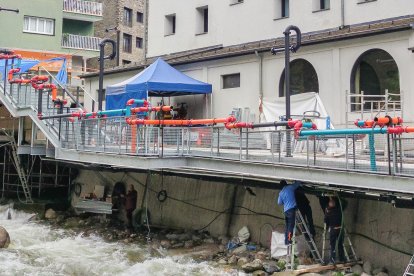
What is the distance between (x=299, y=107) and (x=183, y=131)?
560cm

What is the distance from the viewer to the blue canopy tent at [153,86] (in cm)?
1925

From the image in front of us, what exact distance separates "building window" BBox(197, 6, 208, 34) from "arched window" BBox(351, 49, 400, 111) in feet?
37.0

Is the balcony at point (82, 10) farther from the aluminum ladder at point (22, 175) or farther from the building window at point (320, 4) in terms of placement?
the building window at point (320, 4)

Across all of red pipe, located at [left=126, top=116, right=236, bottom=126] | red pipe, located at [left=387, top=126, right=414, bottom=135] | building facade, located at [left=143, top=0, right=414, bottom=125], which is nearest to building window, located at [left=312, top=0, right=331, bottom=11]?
building facade, located at [left=143, top=0, right=414, bottom=125]

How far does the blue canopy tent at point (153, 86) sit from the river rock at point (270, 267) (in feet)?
28.7

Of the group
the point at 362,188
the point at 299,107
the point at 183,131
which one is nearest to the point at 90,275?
the point at 183,131

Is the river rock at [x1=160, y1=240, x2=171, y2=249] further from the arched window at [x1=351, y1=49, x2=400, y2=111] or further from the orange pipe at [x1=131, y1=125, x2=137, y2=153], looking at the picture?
the arched window at [x1=351, y1=49, x2=400, y2=111]

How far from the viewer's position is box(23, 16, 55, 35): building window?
124 feet

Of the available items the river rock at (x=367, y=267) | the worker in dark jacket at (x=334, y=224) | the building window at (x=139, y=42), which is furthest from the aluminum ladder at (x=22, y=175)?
the building window at (x=139, y=42)

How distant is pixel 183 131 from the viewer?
43.8 ft

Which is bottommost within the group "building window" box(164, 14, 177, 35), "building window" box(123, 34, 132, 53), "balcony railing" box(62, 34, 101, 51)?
"building window" box(164, 14, 177, 35)

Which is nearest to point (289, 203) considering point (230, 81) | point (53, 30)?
point (230, 81)

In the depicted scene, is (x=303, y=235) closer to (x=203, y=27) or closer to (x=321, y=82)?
(x=321, y=82)

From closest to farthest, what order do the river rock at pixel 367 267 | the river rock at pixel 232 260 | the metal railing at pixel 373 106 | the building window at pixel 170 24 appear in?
the river rock at pixel 367 267, the river rock at pixel 232 260, the metal railing at pixel 373 106, the building window at pixel 170 24
